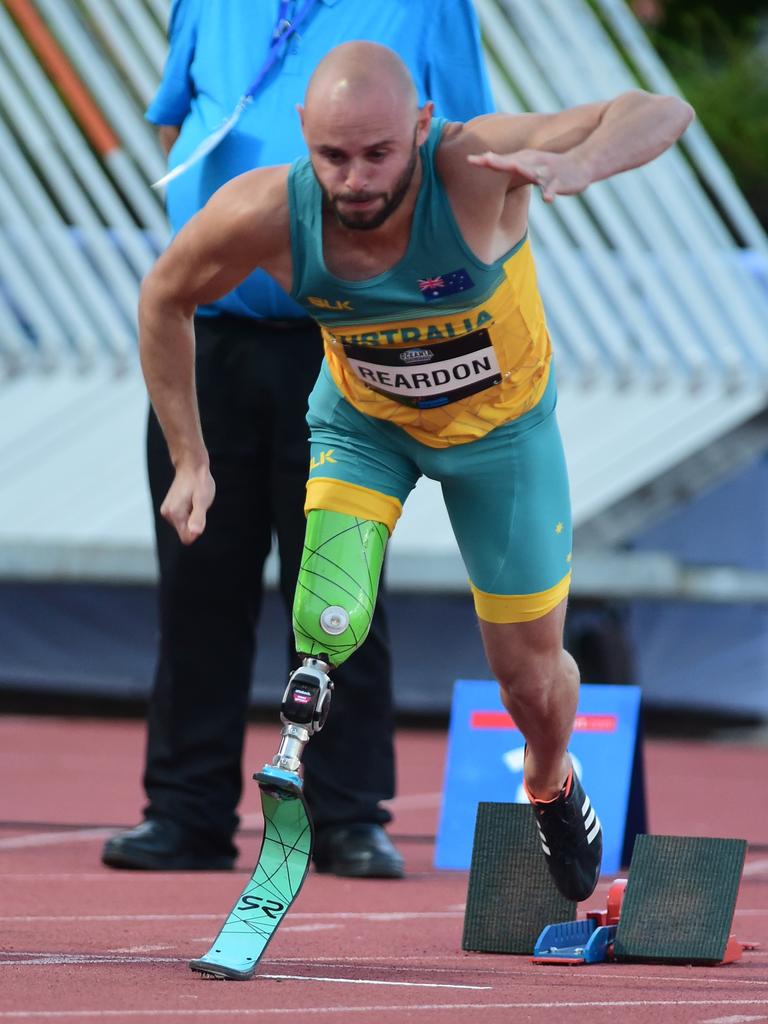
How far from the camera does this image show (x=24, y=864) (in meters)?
5.97

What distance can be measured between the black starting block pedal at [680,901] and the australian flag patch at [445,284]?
140 cm

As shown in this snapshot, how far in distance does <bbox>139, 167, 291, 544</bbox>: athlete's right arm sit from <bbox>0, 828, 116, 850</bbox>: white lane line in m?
2.52

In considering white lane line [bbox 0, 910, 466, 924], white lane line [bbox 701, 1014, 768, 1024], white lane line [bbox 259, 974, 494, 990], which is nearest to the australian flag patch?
white lane line [bbox 259, 974, 494, 990]

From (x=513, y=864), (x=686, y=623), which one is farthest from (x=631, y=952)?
(x=686, y=623)

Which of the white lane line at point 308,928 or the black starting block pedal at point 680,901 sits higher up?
the white lane line at point 308,928

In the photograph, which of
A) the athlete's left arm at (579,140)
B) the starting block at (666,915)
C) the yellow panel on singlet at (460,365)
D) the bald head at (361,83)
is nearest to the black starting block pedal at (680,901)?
the starting block at (666,915)

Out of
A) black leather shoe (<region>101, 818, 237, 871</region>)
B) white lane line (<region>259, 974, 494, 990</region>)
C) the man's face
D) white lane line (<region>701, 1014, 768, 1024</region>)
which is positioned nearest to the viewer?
white lane line (<region>701, 1014, 768, 1024</region>)

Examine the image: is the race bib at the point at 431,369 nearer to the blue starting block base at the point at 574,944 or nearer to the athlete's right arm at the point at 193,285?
the athlete's right arm at the point at 193,285

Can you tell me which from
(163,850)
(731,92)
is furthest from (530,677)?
(731,92)

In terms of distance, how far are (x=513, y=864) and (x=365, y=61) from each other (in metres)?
1.96

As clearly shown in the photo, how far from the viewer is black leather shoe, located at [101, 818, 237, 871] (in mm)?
5836

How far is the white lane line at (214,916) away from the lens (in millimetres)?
4883

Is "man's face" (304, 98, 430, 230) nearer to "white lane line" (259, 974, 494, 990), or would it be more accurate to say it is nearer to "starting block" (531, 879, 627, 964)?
"white lane line" (259, 974, 494, 990)

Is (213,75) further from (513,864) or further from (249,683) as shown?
(513,864)
